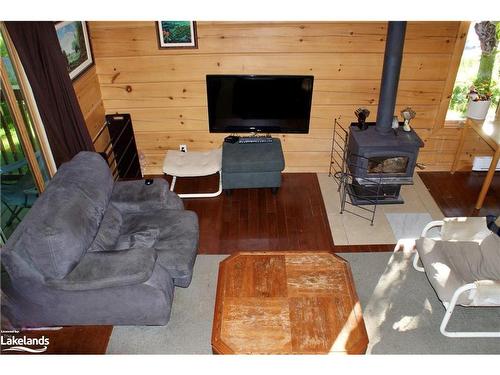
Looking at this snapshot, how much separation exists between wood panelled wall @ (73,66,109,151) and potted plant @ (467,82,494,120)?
3.86m

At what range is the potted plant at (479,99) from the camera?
396cm

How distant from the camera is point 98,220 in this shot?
267 centimetres

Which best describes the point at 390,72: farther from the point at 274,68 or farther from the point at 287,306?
the point at 287,306

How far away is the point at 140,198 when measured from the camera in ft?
10.3

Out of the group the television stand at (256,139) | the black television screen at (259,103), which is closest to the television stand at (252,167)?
the television stand at (256,139)

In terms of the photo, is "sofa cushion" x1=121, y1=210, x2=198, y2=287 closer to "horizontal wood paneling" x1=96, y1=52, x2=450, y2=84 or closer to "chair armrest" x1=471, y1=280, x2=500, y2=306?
"horizontal wood paneling" x1=96, y1=52, x2=450, y2=84

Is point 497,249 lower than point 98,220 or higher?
lower

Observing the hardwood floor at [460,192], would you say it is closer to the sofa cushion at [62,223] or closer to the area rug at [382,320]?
the area rug at [382,320]

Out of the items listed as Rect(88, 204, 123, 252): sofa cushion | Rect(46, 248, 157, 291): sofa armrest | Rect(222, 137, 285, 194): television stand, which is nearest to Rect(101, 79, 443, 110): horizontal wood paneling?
Rect(222, 137, 285, 194): television stand

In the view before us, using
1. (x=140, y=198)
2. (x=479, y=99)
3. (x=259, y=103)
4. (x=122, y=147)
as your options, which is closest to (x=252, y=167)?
(x=259, y=103)

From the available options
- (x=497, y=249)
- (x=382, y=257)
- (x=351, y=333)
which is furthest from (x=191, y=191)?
(x=497, y=249)

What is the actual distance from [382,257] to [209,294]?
1.50 meters

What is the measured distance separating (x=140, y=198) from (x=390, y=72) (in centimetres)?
248
